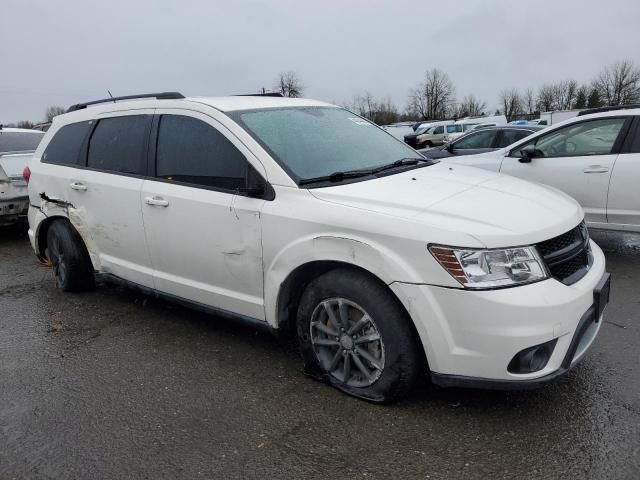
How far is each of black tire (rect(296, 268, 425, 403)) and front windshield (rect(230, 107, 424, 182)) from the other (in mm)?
710

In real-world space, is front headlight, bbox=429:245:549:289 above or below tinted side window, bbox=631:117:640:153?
below

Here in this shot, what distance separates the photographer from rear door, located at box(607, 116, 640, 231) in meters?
5.53

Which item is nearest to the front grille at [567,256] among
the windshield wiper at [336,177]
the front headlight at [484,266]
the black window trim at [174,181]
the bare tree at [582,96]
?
the front headlight at [484,266]

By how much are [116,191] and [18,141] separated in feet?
17.4

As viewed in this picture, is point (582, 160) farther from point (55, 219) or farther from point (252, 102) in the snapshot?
point (55, 219)

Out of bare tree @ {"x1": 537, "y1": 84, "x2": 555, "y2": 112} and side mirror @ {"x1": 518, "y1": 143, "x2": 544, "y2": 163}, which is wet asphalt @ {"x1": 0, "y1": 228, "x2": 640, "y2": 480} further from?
bare tree @ {"x1": 537, "y1": 84, "x2": 555, "y2": 112}

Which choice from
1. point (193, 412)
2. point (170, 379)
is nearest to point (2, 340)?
point (170, 379)

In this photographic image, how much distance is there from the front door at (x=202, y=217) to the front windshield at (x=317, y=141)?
0.73ft

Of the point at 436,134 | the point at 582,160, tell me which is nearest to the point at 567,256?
the point at 582,160

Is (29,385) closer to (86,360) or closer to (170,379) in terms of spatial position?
(86,360)

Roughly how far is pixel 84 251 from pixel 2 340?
1.00 meters

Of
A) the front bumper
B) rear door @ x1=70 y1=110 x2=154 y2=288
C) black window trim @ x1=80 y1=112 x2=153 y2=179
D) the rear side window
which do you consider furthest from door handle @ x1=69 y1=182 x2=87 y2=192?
the rear side window

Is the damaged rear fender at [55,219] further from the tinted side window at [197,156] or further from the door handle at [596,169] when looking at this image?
the door handle at [596,169]

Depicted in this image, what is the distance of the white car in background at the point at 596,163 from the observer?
18.3ft
